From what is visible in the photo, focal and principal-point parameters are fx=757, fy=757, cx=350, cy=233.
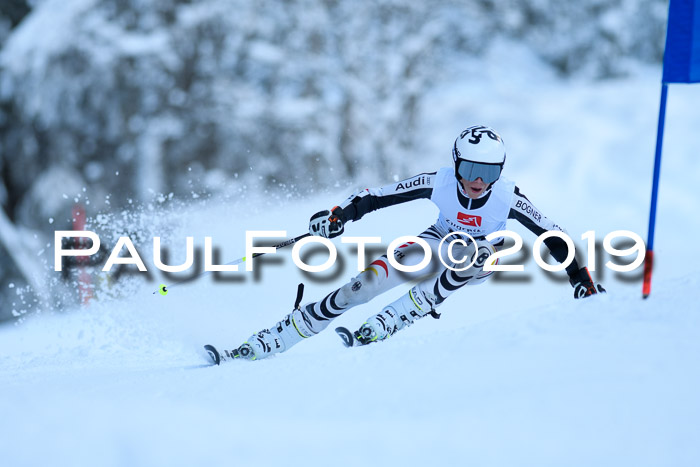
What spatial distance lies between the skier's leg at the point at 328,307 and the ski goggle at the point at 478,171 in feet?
2.18

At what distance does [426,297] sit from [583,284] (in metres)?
0.93

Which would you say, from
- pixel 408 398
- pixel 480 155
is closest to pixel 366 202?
pixel 480 155

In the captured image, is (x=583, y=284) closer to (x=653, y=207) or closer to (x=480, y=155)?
(x=653, y=207)

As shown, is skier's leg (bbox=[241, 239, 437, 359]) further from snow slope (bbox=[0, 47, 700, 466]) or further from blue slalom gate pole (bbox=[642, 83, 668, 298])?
blue slalom gate pole (bbox=[642, 83, 668, 298])

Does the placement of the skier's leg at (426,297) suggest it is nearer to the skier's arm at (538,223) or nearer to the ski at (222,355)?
the skier's arm at (538,223)

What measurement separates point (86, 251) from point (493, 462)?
23.7ft

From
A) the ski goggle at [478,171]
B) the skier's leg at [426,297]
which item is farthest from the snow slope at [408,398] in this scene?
the ski goggle at [478,171]

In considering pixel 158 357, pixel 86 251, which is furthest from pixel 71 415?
pixel 86 251

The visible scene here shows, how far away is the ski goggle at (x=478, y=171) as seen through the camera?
4.28 m

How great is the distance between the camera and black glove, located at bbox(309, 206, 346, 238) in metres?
4.61

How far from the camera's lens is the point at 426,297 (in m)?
4.67

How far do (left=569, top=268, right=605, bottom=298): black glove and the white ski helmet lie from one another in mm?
755

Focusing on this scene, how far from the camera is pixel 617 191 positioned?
13.8 m

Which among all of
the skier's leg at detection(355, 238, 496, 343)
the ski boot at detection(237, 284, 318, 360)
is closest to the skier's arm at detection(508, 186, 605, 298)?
the skier's leg at detection(355, 238, 496, 343)
